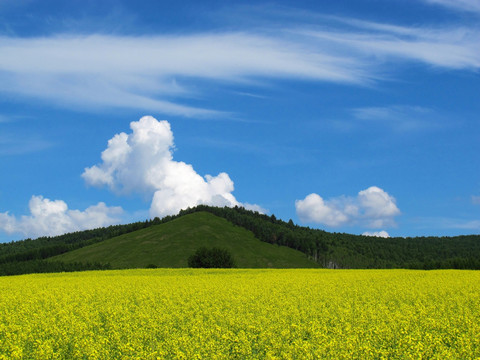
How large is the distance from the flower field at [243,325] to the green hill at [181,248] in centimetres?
12016

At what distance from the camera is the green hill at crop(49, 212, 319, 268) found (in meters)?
153

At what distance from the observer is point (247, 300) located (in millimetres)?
26359

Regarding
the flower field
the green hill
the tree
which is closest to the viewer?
the flower field

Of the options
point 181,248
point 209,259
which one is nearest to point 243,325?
point 209,259

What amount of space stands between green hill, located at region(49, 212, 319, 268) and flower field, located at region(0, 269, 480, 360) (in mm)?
120161

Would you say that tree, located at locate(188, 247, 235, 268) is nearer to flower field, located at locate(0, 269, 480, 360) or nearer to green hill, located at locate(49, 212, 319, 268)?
green hill, located at locate(49, 212, 319, 268)

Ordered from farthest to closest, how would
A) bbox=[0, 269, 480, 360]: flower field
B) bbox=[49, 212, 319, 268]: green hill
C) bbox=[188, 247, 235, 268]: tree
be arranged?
bbox=[49, 212, 319, 268]: green hill
bbox=[188, 247, 235, 268]: tree
bbox=[0, 269, 480, 360]: flower field

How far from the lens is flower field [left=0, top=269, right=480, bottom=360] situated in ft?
44.2

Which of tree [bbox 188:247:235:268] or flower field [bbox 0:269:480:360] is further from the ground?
tree [bbox 188:247:235:268]

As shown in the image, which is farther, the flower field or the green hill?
the green hill

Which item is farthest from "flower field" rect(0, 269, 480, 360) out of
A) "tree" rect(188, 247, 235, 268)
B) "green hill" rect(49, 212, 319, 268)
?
"green hill" rect(49, 212, 319, 268)

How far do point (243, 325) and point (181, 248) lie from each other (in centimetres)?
14625

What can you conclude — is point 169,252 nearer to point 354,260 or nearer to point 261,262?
point 261,262

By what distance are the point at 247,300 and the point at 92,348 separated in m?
13.7
